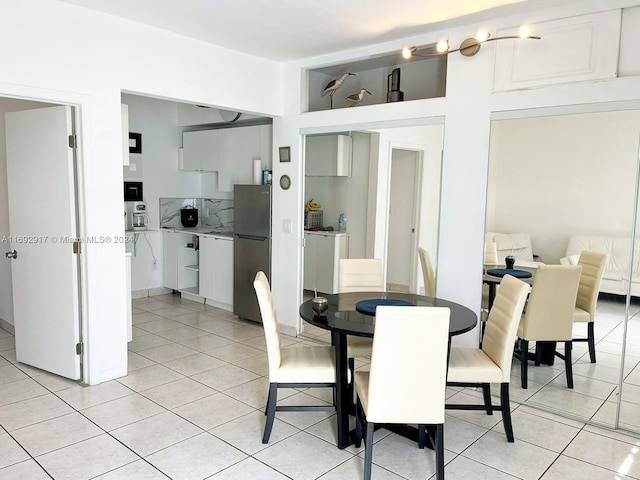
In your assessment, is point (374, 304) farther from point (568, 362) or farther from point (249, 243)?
point (249, 243)

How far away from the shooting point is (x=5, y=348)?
4.45m

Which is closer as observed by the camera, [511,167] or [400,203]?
[511,167]

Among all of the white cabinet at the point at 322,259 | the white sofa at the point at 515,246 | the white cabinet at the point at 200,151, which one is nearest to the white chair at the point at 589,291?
the white sofa at the point at 515,246

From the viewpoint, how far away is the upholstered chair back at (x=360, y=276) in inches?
152

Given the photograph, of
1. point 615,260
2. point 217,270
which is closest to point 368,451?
point 615,260

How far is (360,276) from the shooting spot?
3.86 metres

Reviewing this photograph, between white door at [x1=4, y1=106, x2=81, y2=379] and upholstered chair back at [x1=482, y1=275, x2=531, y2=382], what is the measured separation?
298 centimetres

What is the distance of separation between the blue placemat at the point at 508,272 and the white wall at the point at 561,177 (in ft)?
0.52

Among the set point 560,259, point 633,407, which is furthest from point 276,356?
point 633,407

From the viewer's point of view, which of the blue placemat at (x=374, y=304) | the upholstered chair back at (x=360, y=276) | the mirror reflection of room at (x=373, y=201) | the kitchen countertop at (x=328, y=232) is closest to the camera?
the blue placemat at (x=374, y=304)

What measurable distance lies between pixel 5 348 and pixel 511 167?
15.1 feet

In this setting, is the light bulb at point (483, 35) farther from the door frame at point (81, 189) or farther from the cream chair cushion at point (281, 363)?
the door frame at point (81, 189)

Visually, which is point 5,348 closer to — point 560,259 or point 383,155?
point 383,155

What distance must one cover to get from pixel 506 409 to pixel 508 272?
1.01 meters
